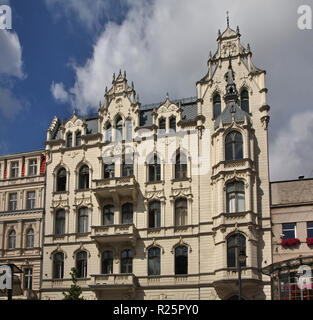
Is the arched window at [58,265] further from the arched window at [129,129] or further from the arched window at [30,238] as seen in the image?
the arched window at [129,129]

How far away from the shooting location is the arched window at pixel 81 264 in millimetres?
40938

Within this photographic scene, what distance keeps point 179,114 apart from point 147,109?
3988 millimetres

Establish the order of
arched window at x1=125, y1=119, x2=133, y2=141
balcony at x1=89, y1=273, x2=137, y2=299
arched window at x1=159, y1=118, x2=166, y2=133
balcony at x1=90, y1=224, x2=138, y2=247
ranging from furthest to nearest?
arched window at x1=125, y1=119, x2=133, y2=141 → arched window at x1=159, y1=118, x2=166, y2=133 → balcony at x1=90, y1=224, x2=138, y2=247 → balcony at x1=89, y1=273, x2=137, y2=299

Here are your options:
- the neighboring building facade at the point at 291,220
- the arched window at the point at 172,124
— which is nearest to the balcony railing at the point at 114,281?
the neighboring building facade at the point at 291,220

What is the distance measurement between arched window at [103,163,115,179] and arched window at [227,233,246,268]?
12616mm

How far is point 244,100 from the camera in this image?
41156 mm

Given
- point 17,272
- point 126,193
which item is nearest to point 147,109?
point 126,193

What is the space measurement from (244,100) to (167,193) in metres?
10.6

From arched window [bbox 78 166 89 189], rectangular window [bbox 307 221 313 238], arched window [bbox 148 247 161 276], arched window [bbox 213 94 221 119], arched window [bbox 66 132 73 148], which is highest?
arched window [bbox 213 94 221 119]

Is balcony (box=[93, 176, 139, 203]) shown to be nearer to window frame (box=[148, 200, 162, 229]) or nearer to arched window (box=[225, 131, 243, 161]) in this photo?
window frame (box=[148, 200, 162, 229])

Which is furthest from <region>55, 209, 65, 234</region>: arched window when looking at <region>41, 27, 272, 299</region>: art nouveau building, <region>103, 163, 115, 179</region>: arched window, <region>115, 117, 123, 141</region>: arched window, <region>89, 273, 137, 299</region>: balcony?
<region>115, 117, 123, 141</region>: arched window

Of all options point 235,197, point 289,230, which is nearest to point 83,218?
point 235,197

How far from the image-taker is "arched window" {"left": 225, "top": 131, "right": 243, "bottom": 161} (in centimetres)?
3859

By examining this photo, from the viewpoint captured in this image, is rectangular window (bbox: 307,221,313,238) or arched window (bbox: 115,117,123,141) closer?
rectangular window (bbox: 307,221,313,238)
